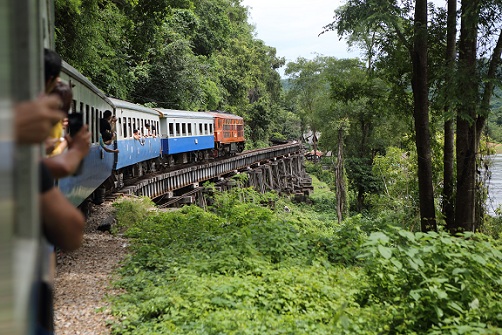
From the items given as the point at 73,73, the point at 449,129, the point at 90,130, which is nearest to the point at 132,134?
the point at 90,130

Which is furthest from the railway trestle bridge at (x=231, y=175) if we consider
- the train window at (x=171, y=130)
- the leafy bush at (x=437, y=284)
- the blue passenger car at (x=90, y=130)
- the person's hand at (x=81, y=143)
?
the person's hand at (x=81, y=143)

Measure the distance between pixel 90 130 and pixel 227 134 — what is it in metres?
23.0

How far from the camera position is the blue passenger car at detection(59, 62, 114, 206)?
621 centimetres

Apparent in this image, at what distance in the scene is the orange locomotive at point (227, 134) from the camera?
94.5ft

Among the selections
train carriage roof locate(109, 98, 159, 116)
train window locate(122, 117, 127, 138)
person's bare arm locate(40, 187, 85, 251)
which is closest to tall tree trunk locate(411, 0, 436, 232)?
train carriage roof locate(109, 98, 159, 116)

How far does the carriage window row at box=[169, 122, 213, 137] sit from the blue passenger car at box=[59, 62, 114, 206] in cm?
1054

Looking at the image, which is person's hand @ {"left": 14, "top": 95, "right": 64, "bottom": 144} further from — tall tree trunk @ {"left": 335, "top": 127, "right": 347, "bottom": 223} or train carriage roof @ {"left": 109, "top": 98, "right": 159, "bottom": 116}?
tall tree trunk @ {"left": 335, "top": 127, "right": 347, "bottom": 223}

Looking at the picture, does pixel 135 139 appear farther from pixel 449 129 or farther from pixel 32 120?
pixel 32 120

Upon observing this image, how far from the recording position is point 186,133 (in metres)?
23.6

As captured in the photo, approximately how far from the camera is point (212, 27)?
44.3 m

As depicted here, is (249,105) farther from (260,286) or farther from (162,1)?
(260,286)

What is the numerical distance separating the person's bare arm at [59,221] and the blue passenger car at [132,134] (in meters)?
11.9

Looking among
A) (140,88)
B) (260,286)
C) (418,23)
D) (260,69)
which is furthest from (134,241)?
(260,69)

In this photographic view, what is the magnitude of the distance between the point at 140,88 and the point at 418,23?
79.6 feet
